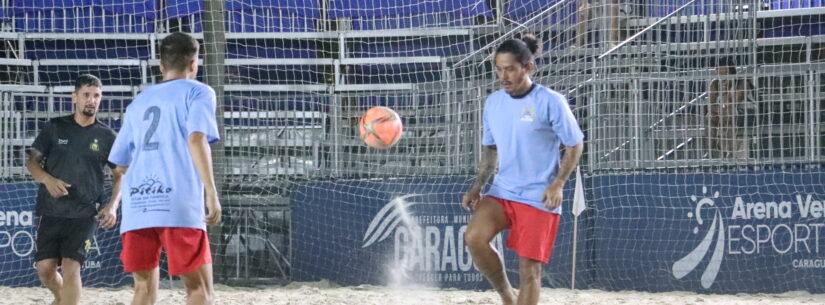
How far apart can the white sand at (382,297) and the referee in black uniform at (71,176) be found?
1719mm

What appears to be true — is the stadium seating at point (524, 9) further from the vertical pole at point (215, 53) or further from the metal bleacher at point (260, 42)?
the vertical pole at point (215, 53)

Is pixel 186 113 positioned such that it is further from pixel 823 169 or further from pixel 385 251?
pixel 823 169

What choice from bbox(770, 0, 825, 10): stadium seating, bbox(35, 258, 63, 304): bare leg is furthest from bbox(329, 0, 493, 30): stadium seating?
bbox(35, 258, 63, 304): bare leg

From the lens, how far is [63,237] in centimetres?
645

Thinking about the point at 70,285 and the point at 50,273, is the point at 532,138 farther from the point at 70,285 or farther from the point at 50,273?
the point at 50,273

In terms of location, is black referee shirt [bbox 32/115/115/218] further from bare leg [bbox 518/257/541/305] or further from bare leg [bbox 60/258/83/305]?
bare leg [bbox 518/257/541/305]

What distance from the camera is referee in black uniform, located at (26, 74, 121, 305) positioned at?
641cm

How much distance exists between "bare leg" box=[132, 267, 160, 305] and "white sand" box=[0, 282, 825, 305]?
335 centimetres

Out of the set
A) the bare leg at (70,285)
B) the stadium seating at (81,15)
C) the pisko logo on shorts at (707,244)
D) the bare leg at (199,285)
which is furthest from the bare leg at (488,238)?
the stadium seating at (81,15)

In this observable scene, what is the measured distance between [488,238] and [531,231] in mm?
234

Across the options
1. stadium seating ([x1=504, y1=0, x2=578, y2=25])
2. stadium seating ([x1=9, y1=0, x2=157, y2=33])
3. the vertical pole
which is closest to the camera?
the vertical pole

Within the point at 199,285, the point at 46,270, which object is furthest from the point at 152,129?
the point at 46,270

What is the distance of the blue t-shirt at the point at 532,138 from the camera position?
5.45 metres

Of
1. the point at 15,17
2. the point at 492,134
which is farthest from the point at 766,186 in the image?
the point at 15,17
